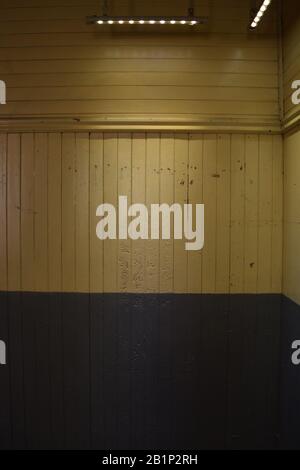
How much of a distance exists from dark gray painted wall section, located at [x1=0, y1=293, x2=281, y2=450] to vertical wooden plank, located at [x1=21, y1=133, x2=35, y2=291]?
1.20 feet

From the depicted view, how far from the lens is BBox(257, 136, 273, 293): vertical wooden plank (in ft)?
10.2

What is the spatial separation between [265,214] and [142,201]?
117cm

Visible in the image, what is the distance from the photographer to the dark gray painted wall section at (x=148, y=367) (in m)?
3.14

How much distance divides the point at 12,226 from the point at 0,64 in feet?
5.09

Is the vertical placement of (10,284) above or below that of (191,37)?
below

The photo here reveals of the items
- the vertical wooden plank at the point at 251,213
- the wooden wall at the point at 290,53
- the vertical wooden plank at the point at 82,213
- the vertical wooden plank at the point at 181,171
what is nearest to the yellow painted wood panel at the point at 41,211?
the vertical wooden plank at the point at 82,213

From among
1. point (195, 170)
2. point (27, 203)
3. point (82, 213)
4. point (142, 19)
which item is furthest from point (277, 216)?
point (27, 203)

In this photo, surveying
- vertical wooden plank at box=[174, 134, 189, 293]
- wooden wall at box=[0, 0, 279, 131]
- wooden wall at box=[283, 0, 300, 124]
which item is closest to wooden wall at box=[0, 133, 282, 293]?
vertical wooden plank at box=[174, 134, 189, 293]

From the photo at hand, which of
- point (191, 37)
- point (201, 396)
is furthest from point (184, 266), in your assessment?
point (191, 37)

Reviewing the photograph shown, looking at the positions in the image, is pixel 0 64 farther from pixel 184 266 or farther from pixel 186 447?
pixel 186 447

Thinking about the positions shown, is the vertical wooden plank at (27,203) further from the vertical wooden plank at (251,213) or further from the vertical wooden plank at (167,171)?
the vertical wooden plank at (251,213)

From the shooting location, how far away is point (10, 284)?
125 inches

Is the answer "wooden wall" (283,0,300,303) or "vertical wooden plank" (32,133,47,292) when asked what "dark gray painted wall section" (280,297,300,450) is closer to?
"wooden wall" (283,0,300,303)

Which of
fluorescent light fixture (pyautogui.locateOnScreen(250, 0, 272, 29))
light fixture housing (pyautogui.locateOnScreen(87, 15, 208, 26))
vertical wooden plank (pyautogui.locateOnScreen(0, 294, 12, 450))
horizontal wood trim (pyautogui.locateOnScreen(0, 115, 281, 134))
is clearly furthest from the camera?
vertical wooden plank (pyautogui.locateOnScreen(0, 294, 12, 450))
